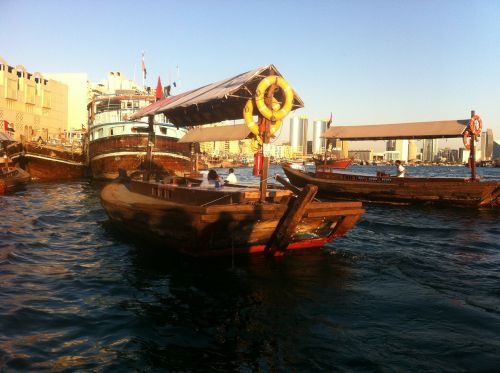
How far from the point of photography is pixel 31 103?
51000 millimetres

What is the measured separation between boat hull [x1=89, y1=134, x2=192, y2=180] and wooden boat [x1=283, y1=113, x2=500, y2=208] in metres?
11.0

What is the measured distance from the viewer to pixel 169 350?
443 cm

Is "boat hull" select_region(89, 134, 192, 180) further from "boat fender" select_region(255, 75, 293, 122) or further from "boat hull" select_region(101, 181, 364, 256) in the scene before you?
"boat fender" select_region(255, 75, 293, 122)

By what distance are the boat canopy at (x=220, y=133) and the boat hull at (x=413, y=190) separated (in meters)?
9.39

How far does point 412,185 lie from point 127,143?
18959 millimetres

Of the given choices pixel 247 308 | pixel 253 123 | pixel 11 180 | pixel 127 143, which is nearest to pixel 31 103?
pixel 127 143

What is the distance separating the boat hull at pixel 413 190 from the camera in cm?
1734

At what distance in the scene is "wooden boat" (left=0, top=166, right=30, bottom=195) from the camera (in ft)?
63.8

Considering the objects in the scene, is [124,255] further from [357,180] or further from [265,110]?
[357,180]

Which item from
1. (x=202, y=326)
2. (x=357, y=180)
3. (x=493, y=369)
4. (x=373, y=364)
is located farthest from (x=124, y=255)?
(x=357, y=180)

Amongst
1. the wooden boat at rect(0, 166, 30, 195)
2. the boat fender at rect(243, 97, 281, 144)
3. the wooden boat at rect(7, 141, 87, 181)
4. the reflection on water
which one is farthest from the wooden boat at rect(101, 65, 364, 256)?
the wooden boat at rect(7, 141, 87, 181)

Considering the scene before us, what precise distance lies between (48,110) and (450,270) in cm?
5985

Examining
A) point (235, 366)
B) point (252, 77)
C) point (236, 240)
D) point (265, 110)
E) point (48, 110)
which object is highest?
point (48, 110)

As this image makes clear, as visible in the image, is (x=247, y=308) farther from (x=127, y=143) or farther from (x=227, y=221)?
(x=127, y=143)
